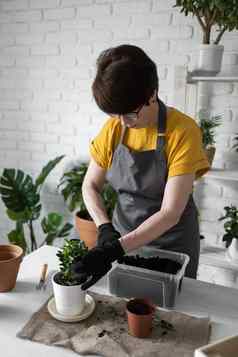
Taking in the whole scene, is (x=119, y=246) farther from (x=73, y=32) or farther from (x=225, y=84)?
(x=73, y=32)

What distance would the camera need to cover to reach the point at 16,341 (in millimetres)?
931

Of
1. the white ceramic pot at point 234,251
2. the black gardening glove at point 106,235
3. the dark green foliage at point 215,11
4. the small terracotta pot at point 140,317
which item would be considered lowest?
the white ceramic pot at point 234,251

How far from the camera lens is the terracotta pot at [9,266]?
44.3 inches

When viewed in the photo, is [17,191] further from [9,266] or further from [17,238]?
A: [9,266]

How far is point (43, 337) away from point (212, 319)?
48 cm

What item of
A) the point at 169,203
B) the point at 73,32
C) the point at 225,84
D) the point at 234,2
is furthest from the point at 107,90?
the point at 73,32

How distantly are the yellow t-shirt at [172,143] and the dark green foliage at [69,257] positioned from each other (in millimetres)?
432

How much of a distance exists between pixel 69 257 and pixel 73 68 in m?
1.83

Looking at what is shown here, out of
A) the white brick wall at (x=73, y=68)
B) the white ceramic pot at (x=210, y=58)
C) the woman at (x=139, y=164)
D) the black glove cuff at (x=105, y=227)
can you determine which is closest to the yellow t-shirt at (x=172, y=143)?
the woman at (x=139, y=164)

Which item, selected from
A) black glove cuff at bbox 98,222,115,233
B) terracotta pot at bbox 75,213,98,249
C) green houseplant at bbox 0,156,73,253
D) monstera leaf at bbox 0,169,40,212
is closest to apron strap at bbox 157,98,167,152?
black glove cuff at bbox 98,222,115,233

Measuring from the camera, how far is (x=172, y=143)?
1.34 metres

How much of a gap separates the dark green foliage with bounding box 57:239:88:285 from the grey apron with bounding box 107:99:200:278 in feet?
1.52

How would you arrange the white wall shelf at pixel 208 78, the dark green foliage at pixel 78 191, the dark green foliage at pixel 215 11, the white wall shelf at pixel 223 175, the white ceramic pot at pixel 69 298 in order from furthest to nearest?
1. the dark green foliage at pixel 78 191
2. the white wall shelf at pixel 223 175
3. the white wall shelf at pixel 208 78
4. the dark green foliage at pixel 215 11
5. the white ceramic pot at pixel 69 298

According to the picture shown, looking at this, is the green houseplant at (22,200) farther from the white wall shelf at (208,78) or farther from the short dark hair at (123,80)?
the short dark hair at (123,80)
